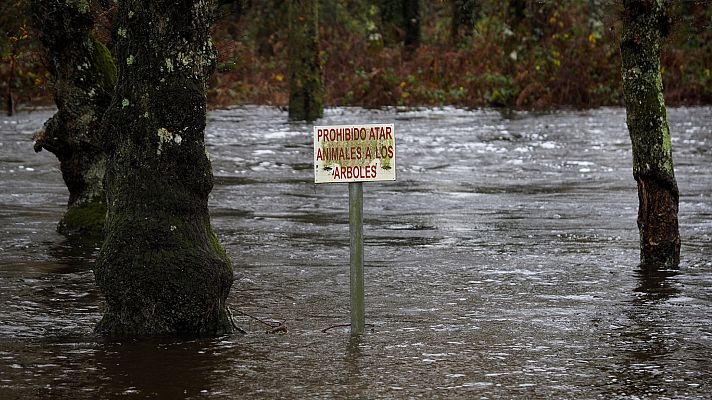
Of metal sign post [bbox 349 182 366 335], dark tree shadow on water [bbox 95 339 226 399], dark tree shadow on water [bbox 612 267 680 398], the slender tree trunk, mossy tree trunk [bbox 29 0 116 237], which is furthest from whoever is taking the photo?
the slender tree trunk

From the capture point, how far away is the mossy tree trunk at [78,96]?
38.8ft

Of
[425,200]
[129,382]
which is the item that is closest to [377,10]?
[425,200]

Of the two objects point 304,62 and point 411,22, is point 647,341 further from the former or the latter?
point 411,22

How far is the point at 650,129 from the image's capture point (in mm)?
10953

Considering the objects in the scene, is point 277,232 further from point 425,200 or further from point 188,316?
point 188,316

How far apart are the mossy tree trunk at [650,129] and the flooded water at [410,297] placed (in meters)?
0.34

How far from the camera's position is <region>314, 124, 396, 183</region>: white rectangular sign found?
310 inches

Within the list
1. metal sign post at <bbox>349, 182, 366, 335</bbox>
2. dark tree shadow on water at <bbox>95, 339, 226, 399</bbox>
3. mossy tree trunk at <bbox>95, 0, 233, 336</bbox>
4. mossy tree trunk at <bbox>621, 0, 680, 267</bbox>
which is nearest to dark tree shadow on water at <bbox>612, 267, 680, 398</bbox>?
mossy tree trunk at <bbox>621, 0, 680, 267</bbox>

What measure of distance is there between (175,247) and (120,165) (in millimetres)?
653

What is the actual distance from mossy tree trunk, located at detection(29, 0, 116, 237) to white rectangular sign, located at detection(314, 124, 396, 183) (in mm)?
4406

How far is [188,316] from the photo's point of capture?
8.02 m

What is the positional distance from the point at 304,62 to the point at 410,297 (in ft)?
68.7

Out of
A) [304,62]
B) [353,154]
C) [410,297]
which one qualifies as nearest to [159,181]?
[353,154]

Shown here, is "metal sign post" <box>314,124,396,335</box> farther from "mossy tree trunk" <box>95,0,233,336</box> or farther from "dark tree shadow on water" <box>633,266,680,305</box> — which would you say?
"dark tree shadow on water" <box>633,266,680,305</box>
